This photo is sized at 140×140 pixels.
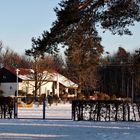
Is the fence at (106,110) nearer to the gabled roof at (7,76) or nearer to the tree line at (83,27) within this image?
the tree line at (83,27)

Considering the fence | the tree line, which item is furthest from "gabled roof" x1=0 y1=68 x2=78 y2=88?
the tree line

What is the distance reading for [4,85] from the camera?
93688 millimetres

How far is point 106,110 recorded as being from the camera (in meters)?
27.2

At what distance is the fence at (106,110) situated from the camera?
2695 cm

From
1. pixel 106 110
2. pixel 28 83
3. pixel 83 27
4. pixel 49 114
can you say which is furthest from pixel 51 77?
pixel 83 27

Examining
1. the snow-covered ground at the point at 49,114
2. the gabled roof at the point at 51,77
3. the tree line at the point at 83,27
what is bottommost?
the snow-covered ground at the point at 49,114

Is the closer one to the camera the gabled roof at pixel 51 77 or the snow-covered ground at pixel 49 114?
the snow-covered ground at pixel 49 114

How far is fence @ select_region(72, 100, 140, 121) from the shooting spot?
27.0 meters

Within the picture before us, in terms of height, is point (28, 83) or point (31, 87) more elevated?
point (28, 83)

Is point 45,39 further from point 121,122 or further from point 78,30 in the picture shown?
point 121,122

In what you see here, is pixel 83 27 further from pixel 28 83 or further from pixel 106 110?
pixel 28 83

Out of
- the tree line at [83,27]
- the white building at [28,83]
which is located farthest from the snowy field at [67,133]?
the white building at [28,83]

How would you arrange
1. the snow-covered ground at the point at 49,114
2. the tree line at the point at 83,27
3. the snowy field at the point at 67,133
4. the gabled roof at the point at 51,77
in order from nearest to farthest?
the snowy field at the point at 67,133, the tree line at the point at 83,27, the snow-covered ground at the point at 49,114, the gabled roof at the point at 51,77

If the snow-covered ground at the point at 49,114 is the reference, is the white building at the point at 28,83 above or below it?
above
